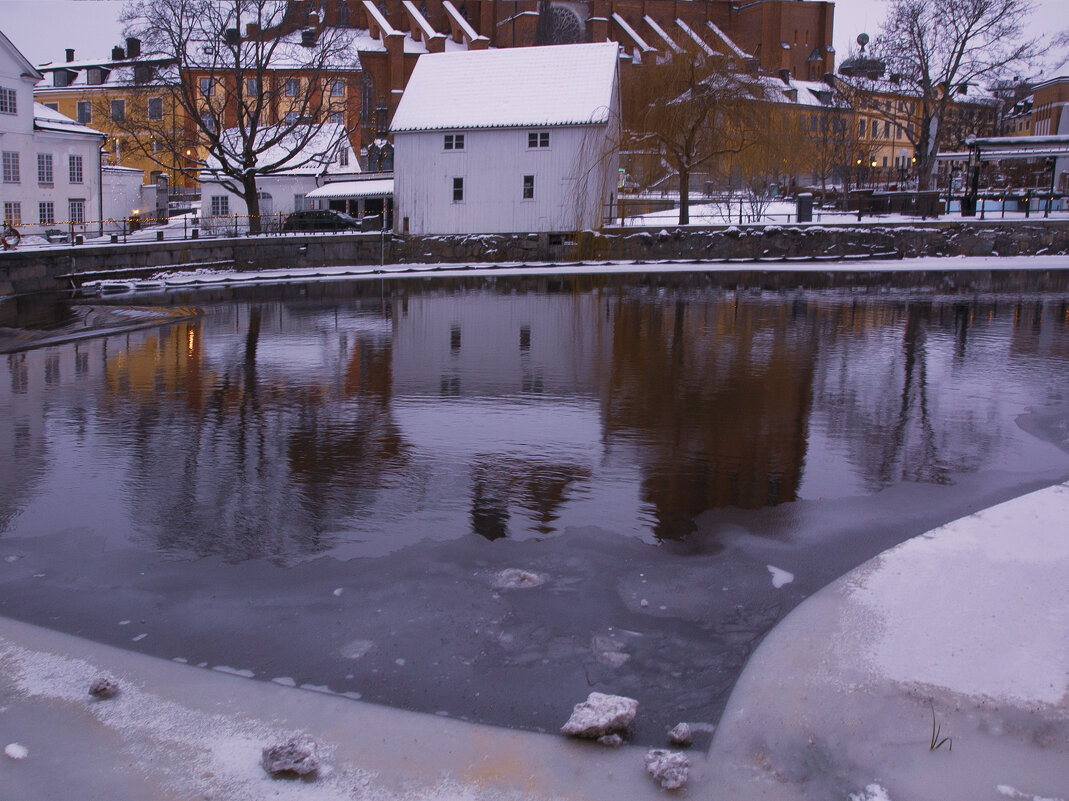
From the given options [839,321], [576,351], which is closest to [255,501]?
[576,351]

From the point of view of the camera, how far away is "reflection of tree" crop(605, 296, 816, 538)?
29.0 ft

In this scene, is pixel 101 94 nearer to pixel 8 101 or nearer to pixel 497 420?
pixel 8 101

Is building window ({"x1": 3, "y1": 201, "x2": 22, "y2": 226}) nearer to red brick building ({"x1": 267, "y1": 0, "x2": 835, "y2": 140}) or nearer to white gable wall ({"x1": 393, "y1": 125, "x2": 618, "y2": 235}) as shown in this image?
white gable wall ({"x1": 393, "y1": 125, "x2": 618, "y2": 235})

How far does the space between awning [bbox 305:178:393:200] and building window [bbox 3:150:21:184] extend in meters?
15.8

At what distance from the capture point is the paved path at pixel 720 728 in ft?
14.6

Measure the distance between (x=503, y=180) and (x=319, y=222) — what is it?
10.1 metres

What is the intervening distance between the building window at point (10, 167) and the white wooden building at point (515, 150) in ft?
65.6

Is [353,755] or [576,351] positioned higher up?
[576,351]

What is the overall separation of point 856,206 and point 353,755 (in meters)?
49.4

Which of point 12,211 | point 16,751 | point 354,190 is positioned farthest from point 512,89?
point 16,751

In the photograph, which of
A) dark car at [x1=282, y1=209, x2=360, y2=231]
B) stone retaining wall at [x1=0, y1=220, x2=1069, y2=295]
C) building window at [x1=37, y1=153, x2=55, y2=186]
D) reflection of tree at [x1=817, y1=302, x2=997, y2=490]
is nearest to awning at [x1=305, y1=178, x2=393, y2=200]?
dark car at [x1=282, y1=209, x2=360, y2=231]

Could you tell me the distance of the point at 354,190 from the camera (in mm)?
A: 58188

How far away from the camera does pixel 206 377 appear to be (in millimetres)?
14898

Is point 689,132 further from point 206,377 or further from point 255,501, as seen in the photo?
point 255,501
